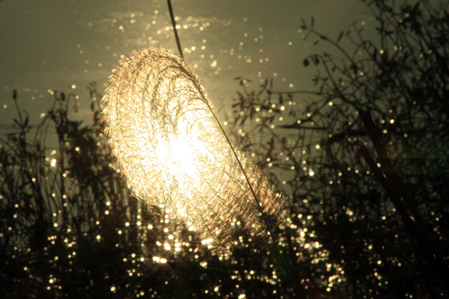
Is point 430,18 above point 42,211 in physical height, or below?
above

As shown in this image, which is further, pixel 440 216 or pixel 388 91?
pixel 388 91

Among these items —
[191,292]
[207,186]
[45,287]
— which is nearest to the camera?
[207,186]

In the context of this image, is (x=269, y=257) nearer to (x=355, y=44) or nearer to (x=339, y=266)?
(x=339, y=266)

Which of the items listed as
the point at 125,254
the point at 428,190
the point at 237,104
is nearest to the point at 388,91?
the point at 428,190

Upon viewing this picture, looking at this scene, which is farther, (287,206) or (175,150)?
(287,206)

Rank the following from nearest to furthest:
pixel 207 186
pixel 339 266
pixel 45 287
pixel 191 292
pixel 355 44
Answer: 1. pixel 207 186
2. pixel 45 287
3. pixel 191 292
4. pixel 339 266
5. pixel 355 44

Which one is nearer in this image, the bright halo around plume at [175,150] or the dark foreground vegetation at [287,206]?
the bright halo around plume at [175,150]

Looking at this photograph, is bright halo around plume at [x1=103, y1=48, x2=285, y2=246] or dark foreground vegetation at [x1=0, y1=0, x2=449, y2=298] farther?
dark foreground vegetation at [x1=0, y1=0, x2=449, y2=298]

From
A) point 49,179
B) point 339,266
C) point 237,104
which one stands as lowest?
point 339,266
